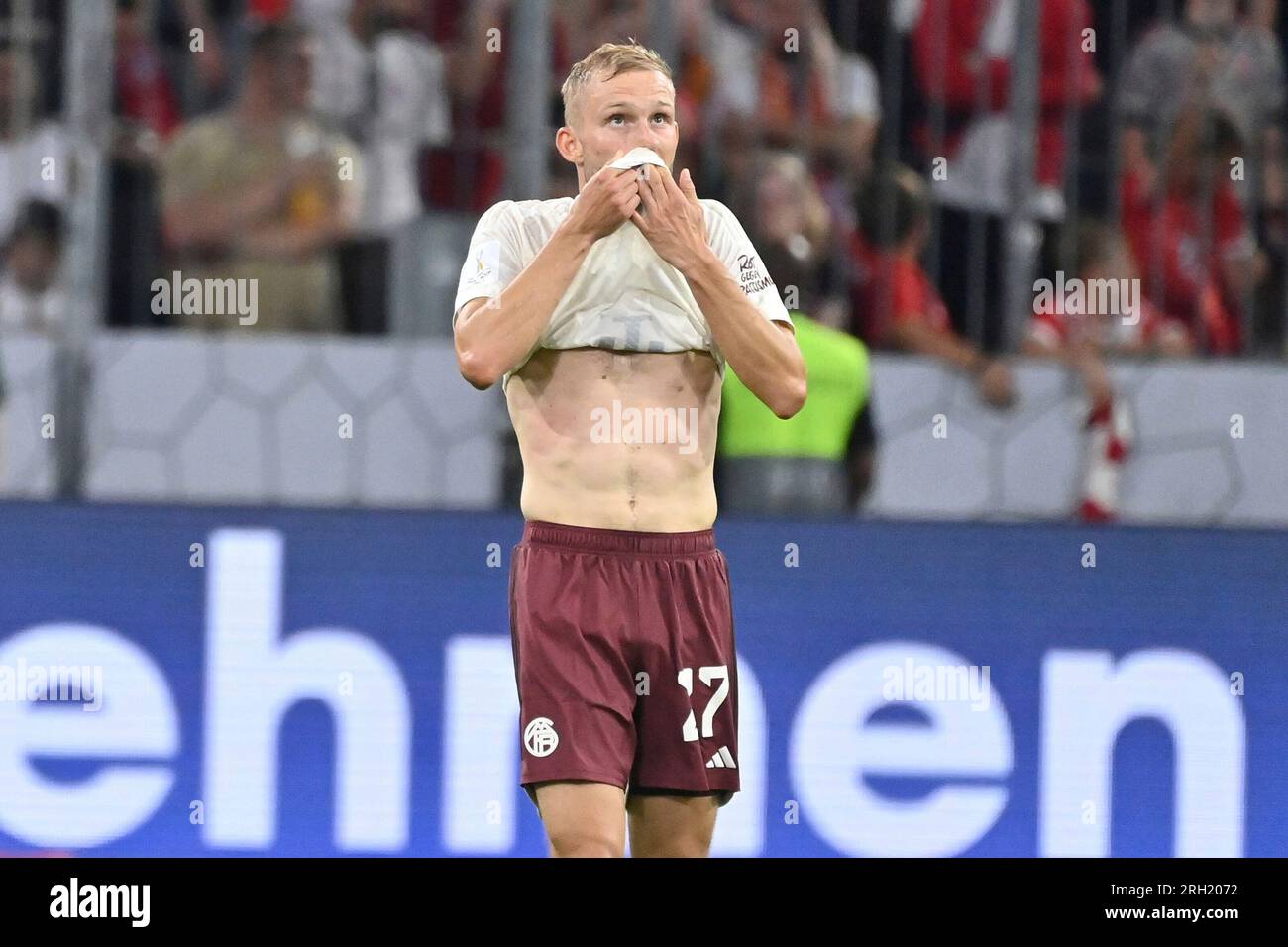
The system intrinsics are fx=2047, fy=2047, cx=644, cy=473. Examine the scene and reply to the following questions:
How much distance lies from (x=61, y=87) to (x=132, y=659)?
1.60 metres

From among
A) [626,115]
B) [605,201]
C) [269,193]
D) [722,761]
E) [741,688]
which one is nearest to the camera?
[605,201]

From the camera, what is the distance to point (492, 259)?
13.0 feet

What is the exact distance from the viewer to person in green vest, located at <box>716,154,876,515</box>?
18.9ft

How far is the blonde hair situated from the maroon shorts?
0.84 m

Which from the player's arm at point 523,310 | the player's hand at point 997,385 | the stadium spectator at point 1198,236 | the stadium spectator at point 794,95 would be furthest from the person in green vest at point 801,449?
the player's arm at point 523,310

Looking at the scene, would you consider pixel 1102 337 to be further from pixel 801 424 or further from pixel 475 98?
pixel 475 98

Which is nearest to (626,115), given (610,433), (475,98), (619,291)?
(619,291)

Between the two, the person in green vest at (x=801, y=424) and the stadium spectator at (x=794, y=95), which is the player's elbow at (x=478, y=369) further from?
the stadium spectator at (x=794, y=95)

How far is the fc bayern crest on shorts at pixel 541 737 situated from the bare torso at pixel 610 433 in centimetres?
39

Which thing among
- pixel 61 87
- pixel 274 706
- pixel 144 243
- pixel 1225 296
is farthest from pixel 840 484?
pixel 61 87

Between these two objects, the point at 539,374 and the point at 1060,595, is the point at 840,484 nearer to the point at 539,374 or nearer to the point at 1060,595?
the point at 1060,595

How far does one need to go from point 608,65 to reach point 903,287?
2.07 m

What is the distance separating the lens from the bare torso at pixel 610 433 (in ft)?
12.9
